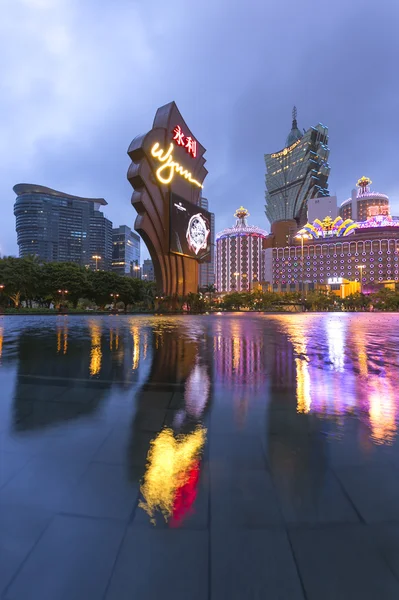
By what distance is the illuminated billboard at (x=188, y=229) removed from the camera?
48438mm

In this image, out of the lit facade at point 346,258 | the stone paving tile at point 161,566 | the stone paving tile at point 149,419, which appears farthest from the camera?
the lit facade at point 346,258

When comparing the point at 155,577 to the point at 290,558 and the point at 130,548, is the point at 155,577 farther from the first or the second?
the point at 290,558

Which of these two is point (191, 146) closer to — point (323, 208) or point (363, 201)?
point (323, 208)

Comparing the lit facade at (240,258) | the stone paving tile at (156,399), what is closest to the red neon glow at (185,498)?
the stone paving tile at (156,399)

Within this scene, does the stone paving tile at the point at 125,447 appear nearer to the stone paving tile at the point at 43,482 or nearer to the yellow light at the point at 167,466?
the yellow light at the point at 167,466

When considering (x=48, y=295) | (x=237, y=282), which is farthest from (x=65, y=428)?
(x=237, y=282)

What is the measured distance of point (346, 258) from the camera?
149 meters

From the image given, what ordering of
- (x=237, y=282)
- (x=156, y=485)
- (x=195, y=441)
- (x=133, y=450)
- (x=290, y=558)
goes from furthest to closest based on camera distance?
(x=237, y=282)
(x=195, y=441)
(x=133, y=450)
(x=156, y=485)
(x=290, y=558)

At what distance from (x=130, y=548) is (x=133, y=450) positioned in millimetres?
1392

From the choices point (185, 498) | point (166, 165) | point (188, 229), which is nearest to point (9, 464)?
point (185, 498)

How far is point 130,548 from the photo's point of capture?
6.76ft

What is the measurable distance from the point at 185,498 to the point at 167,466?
0.55 metres

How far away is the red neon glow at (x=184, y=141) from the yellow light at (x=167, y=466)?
175 feet

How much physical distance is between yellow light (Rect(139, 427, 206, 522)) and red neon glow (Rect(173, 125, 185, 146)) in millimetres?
53539
